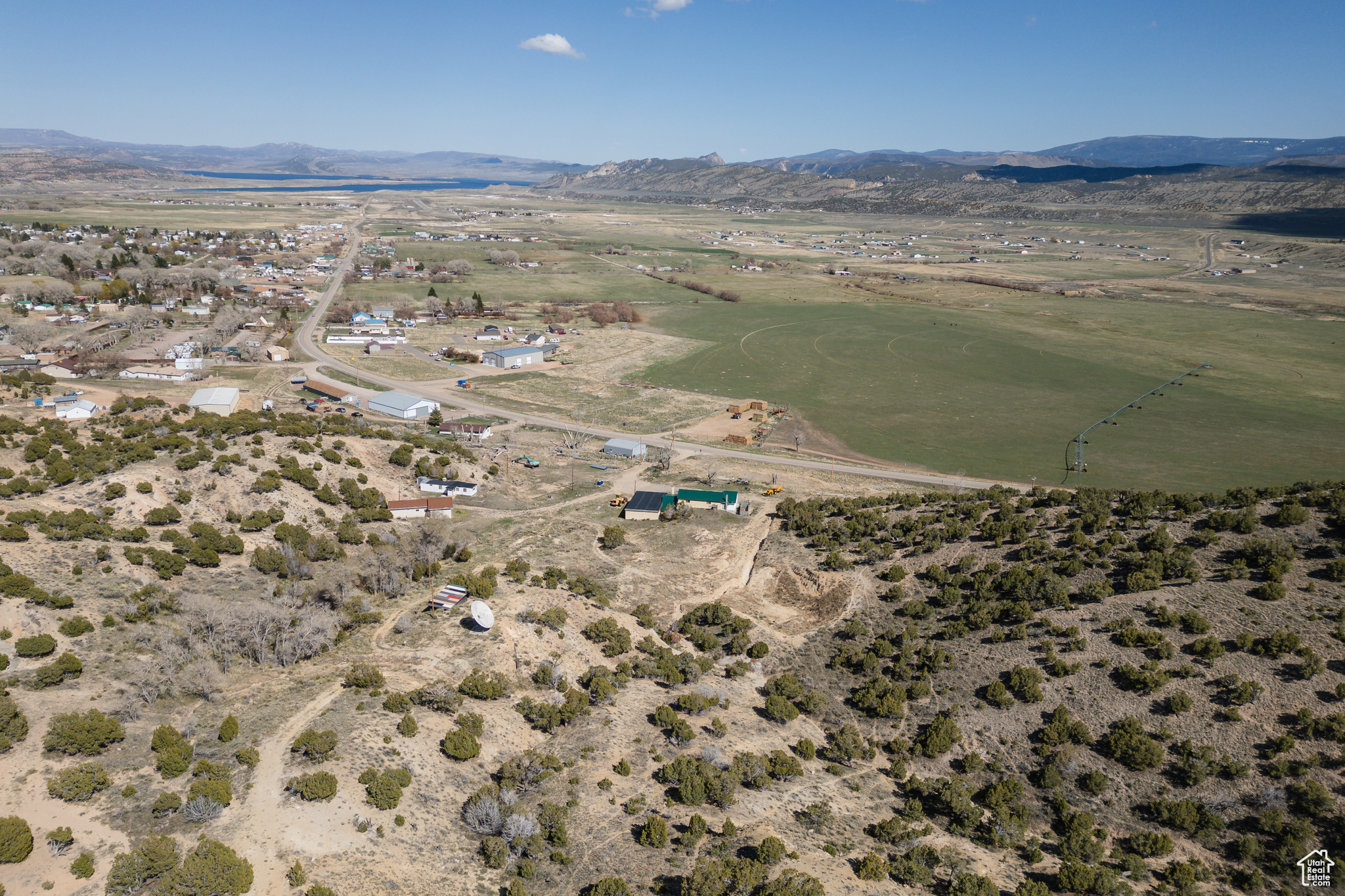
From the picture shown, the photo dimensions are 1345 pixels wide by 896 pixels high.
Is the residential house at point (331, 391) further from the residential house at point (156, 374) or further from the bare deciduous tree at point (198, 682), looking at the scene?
the bare deciduous tree at point (198, 682)

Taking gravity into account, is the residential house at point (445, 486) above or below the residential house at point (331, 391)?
below

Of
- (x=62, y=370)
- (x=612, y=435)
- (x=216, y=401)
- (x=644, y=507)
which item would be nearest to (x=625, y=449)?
(x=612, y=435)

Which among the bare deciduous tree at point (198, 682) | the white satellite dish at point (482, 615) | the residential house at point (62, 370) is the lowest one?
the bare deciduous tree at point (198, 682)

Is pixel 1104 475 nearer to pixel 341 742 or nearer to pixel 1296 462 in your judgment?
pixel 1296 462

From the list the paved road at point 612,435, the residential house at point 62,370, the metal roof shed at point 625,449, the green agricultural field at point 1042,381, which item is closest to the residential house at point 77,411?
the residential house at point 62,370

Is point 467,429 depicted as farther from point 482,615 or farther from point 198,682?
point 198,682

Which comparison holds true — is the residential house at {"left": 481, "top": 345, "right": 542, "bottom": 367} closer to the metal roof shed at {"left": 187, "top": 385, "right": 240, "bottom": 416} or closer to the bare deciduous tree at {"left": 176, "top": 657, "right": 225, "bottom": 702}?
the metal roof shed at {"left": 187, "top": 385, "right": 240, "bottom": 416}

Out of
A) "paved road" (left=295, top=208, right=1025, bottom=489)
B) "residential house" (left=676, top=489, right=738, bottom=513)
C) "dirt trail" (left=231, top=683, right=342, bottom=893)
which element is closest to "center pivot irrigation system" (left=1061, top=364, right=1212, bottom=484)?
"paved road" (left=295, top=208, right=1025, bottom=489)
